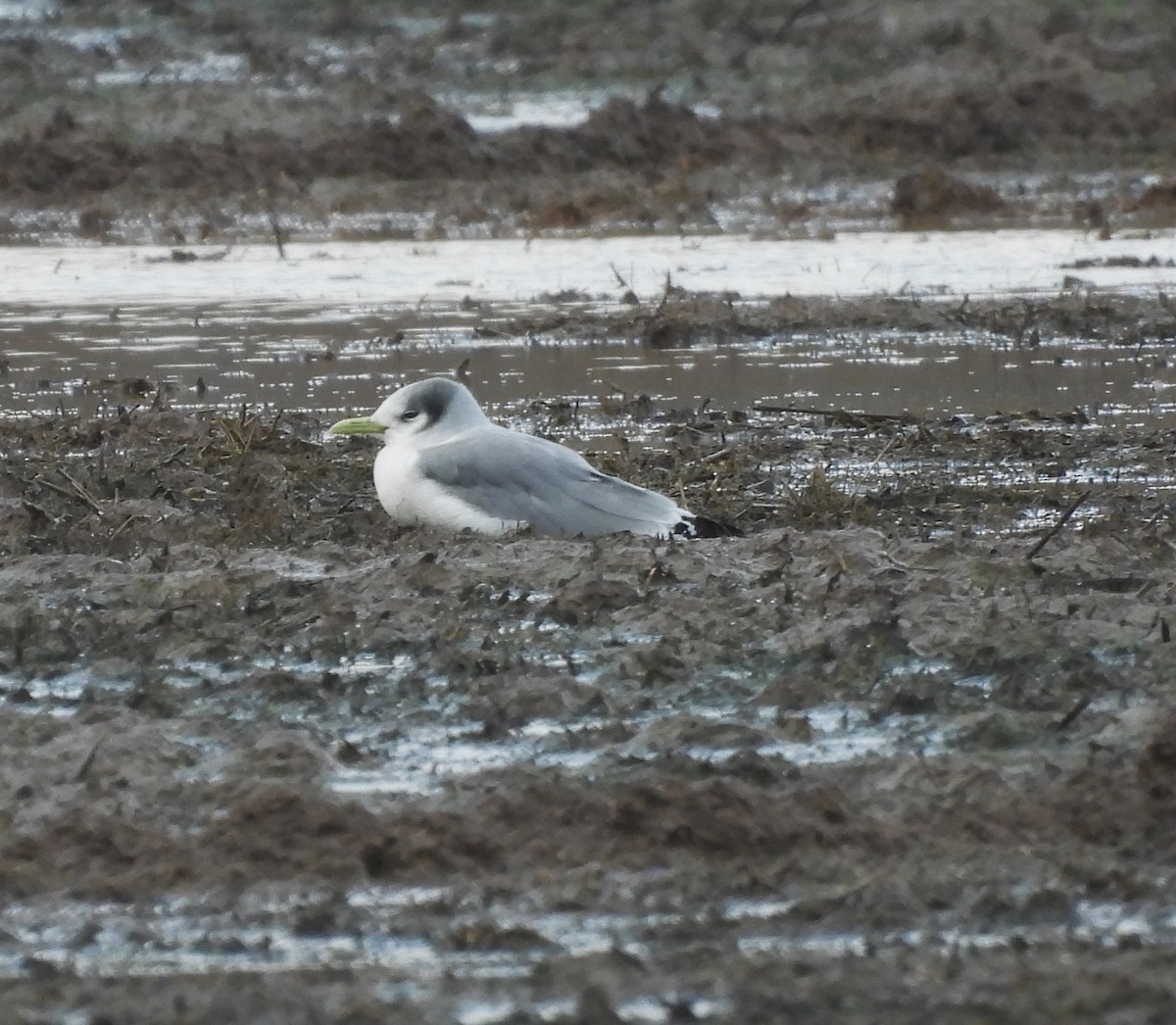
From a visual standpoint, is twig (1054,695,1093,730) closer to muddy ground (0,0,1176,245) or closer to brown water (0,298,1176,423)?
brown water (0,298,1176,423)

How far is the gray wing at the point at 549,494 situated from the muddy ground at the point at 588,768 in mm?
121

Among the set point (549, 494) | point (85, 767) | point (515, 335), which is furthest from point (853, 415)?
point (85, 767)

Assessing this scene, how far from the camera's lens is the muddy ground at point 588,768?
3.97 metres

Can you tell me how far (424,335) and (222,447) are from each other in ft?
15.2

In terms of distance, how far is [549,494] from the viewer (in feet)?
24.3

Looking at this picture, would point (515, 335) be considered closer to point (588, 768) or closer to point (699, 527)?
point (699, 527)

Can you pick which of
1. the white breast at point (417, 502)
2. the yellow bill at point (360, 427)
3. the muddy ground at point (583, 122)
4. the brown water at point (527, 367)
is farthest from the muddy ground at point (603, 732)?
the muddy ground at point (583, 122)

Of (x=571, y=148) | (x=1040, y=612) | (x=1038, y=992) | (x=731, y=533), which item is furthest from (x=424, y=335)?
(x=571, y=148)

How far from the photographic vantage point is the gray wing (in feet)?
24.2

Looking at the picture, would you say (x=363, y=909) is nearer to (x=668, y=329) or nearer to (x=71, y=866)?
(x=71, y=866)

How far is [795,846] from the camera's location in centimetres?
453

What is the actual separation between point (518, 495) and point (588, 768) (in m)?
2.46

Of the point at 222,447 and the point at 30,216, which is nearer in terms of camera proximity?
the point at 222,447

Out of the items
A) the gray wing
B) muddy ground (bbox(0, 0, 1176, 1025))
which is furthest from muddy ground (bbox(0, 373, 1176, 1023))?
the gray wing
